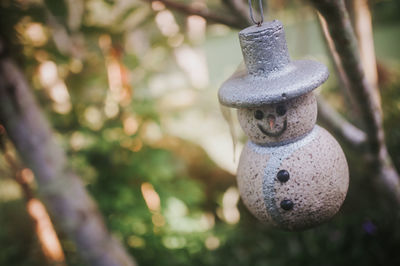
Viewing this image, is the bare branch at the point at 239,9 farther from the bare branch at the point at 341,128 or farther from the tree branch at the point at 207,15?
the bare branch at the point at 341,128

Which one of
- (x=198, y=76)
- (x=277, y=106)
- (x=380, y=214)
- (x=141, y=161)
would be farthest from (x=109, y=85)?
(x=380, y=214)

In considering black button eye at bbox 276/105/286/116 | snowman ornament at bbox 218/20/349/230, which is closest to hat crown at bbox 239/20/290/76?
snowman ornament at bbox 218/20/349/230

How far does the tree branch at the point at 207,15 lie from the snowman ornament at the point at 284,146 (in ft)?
2.24

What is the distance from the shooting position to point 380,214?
301 centimetres

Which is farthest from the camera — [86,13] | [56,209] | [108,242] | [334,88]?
[334,88]

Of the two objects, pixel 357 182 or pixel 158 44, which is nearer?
pixel 158 44

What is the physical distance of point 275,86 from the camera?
90 cm

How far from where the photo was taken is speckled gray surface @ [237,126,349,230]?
97cm

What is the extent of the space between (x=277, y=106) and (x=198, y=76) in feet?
12.2

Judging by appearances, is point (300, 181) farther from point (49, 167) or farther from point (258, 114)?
point (49, 167)

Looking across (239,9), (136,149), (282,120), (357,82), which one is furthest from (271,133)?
(136,149)

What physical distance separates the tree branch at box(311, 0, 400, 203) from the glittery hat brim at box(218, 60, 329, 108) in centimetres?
17

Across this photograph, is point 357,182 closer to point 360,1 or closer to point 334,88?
point 360,1

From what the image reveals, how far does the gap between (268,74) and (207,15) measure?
0.78 m
